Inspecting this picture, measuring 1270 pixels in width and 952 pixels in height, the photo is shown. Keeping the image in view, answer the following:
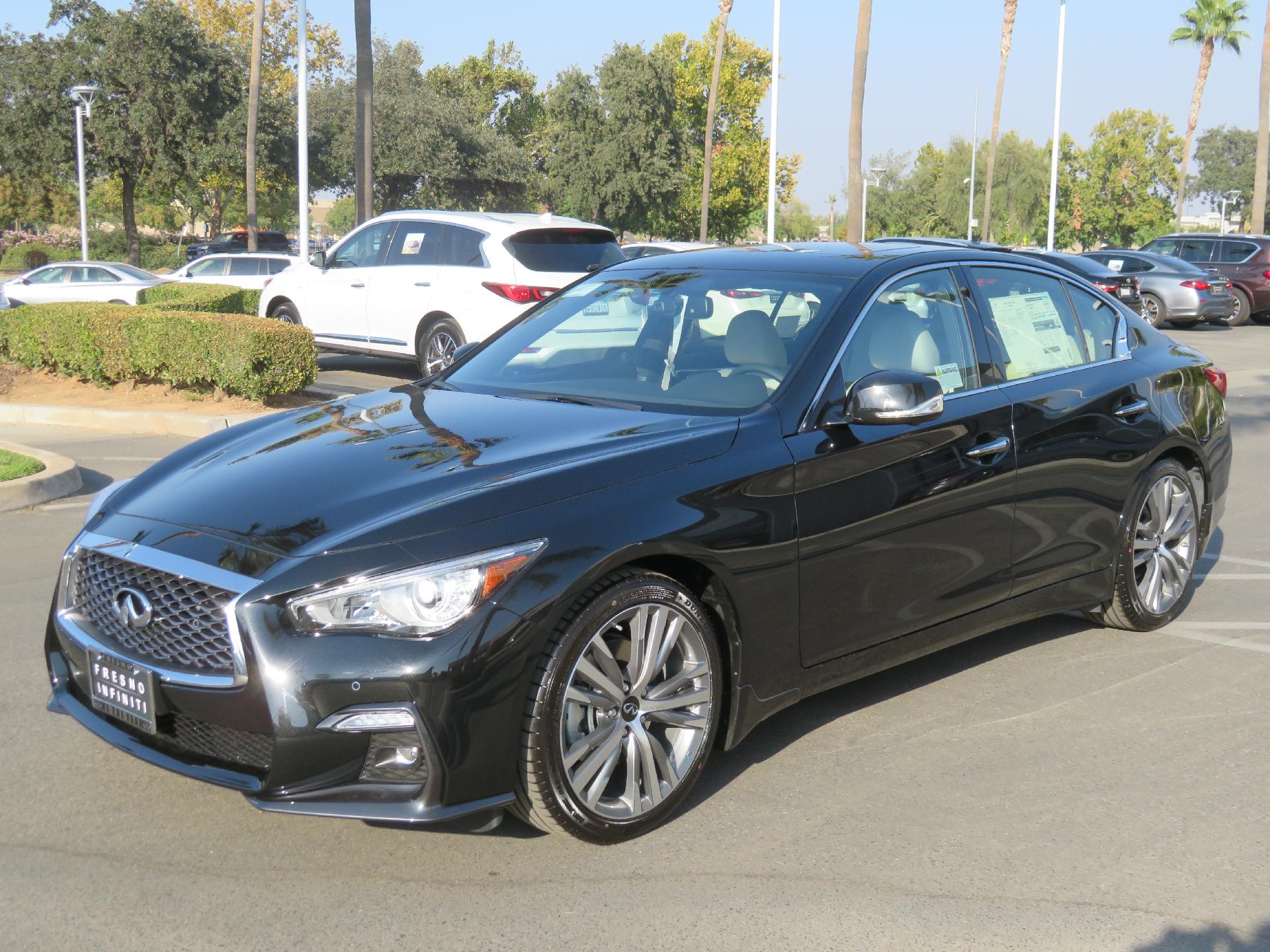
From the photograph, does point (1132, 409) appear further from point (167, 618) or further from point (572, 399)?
point (167, 618)

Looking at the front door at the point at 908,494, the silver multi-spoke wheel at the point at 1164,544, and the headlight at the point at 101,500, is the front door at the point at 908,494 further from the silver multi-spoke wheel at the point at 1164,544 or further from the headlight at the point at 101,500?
the headlight at the point at 101,500

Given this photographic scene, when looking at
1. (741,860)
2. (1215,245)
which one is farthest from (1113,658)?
(1215,245)

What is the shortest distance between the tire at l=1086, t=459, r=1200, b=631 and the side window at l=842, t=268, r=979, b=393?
4.20 ft

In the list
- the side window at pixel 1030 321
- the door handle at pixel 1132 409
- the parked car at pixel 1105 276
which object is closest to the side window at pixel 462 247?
the parked car at pixel 1105 276

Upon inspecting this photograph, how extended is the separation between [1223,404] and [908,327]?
2.45 m

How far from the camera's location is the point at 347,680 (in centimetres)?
325

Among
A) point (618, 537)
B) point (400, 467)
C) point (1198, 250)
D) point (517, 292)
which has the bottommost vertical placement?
point (618, 537)

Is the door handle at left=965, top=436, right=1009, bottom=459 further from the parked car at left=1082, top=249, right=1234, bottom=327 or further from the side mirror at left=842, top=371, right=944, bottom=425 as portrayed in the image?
the parked car at left=1082, top=249, right=1234, bottom=327

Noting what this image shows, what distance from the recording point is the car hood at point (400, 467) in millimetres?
3521

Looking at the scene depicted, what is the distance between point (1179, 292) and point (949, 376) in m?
24.2

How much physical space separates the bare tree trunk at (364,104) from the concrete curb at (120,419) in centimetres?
1298

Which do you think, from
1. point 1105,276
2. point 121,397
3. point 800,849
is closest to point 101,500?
point 800,849

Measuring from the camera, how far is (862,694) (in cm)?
513

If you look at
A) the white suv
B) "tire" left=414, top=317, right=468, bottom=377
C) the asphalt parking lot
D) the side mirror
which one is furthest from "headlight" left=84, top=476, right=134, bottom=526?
"tire" left=414, top=317, right=468, bottom=377
